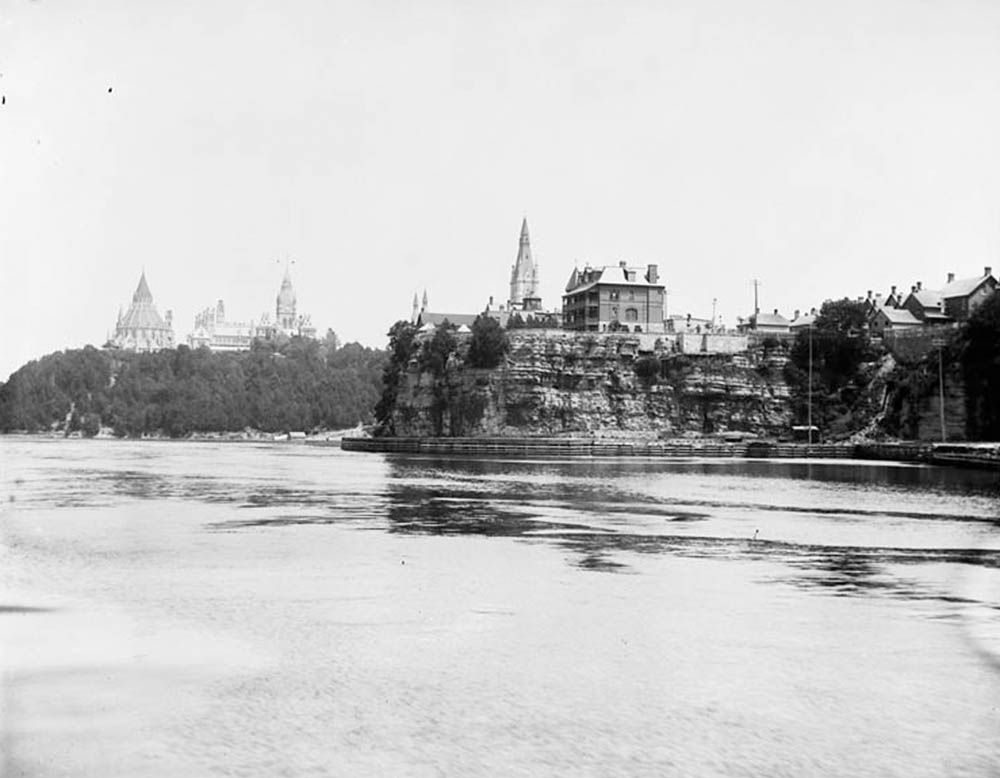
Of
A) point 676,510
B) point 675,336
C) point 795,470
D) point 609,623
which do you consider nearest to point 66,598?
point 609,623

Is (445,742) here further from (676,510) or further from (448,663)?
(676,510)

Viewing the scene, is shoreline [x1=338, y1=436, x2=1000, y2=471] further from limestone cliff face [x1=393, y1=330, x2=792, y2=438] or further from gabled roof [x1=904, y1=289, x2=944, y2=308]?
gabled roof [x1=904, y1=289, x2=944, y2=308]

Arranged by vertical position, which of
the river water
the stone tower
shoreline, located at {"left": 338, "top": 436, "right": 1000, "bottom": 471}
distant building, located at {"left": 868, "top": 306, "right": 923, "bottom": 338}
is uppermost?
the stone tower

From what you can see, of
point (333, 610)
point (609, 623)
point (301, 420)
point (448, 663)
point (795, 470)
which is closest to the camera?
point (448, 663)

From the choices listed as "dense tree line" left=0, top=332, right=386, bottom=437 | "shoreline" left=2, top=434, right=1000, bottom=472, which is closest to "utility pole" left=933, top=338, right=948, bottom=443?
"shoreline" left=2, top=434, right=1000, bottom=472

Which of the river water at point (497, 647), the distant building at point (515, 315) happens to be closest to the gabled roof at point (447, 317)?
the distant building at point (515, 315)

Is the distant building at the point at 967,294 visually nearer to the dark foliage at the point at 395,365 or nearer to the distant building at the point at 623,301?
the distant building at the point at 623,301

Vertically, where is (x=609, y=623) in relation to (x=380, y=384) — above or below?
below
